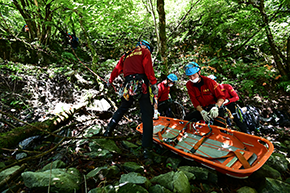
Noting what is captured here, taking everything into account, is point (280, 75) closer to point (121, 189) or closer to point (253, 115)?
point (253, 115)

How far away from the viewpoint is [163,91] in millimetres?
4906

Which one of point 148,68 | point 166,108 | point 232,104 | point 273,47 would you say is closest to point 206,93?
point 232,104

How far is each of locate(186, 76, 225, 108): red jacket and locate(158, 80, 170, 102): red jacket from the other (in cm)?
138

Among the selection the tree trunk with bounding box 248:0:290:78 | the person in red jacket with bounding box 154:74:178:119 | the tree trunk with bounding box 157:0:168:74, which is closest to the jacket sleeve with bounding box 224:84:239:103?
the person in red jacket with bounding box 154:74:178:119

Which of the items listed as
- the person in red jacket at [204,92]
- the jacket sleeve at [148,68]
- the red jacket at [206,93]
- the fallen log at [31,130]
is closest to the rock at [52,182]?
the fallen log at [31,130]

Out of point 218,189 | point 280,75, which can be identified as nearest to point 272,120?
point 280,75

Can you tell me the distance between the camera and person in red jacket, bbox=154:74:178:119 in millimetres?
4586

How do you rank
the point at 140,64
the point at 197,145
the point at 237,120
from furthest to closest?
1. the point at 237,120
2. the point at 197,145
3. the point at 140,64

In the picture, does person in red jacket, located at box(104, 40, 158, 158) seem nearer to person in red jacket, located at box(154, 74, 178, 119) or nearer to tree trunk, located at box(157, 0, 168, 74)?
person in red jacket, located at box(154, 74, 178, 119)

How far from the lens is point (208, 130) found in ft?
11.1

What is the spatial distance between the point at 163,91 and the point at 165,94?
157 millimetres

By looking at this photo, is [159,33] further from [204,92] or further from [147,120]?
[147,120]

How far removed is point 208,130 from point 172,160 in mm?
1322

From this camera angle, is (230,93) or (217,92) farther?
(230,93)
